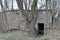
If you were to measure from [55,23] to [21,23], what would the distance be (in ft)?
7.77

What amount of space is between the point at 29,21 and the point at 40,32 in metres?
1.23

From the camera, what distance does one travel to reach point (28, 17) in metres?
8.33

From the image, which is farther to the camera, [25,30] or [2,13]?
[2,13]

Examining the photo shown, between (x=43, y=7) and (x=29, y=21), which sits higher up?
(x=43, y=7)

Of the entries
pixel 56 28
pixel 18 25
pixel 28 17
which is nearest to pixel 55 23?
pixel 56 28

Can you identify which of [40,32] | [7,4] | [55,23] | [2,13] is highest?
[7,4]

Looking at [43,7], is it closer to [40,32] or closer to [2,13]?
[40,32]

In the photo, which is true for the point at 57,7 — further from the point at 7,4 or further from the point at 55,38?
the point at 7,4

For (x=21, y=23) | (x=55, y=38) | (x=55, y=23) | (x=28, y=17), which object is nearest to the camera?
(x=55, y=38)

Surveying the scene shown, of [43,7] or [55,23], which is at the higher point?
[43,7]

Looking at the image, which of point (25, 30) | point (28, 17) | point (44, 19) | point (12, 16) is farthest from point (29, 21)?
point (12, 16)

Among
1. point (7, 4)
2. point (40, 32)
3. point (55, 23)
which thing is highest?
point (7, 4)

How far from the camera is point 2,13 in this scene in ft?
32.9

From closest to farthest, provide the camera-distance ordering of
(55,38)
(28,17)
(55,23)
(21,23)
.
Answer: (55,38) < (28,17) < (55,23) < (21,23)
